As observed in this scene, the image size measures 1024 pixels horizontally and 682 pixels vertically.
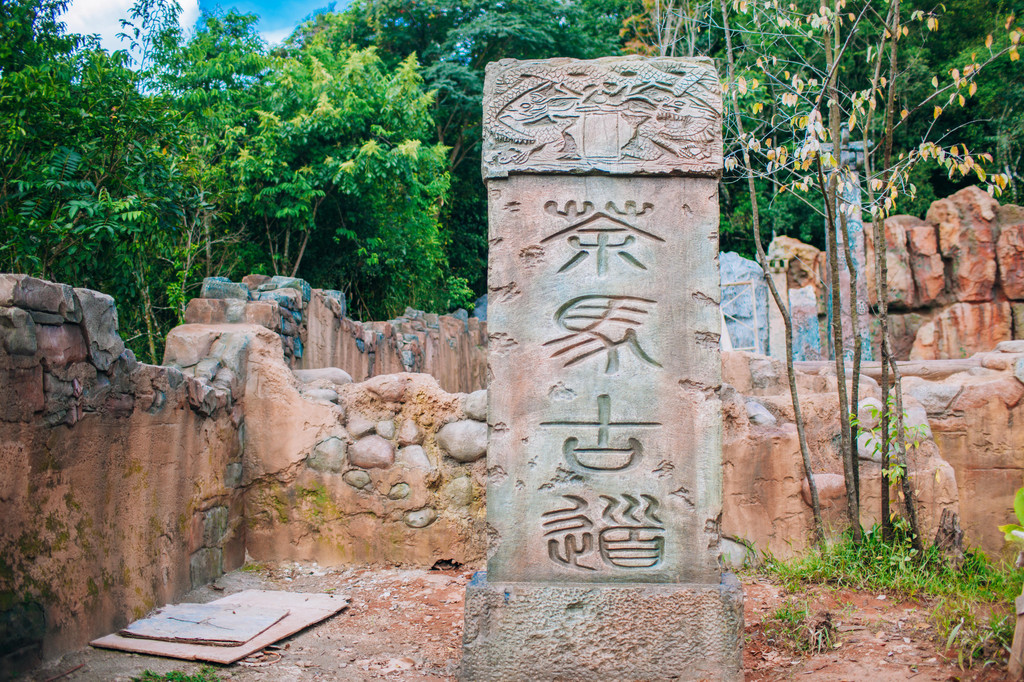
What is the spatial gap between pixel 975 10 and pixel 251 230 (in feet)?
42.3

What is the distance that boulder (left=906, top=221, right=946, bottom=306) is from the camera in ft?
48.1

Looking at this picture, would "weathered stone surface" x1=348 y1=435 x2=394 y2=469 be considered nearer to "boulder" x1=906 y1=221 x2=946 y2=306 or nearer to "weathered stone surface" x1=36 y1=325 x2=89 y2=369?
"weathered stone surface" x1=36 y1=325 x2=89 y2=369

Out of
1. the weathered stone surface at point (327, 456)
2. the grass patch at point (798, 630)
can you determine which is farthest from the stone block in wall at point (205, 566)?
the grass patch at point (798, 630)

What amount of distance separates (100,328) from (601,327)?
206 centimetres

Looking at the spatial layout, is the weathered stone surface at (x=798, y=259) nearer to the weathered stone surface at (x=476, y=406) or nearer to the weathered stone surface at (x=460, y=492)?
the weathered stone surface at (x=476, y=406)

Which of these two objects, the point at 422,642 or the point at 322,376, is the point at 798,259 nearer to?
the point at 322,376

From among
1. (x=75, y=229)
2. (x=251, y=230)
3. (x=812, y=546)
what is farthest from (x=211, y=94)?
(x=812, y=546)

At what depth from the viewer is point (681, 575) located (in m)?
3.06

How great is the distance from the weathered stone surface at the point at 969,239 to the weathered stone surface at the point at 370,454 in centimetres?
1328

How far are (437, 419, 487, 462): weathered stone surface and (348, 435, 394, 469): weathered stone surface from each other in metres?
0.31

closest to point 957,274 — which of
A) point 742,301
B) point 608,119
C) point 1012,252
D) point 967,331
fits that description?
point 1012,252

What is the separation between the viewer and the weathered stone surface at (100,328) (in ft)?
10.4

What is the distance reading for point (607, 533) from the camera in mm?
3092

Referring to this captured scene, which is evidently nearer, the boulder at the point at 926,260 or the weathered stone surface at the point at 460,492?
the weathered stone surface at the point at 460,492
